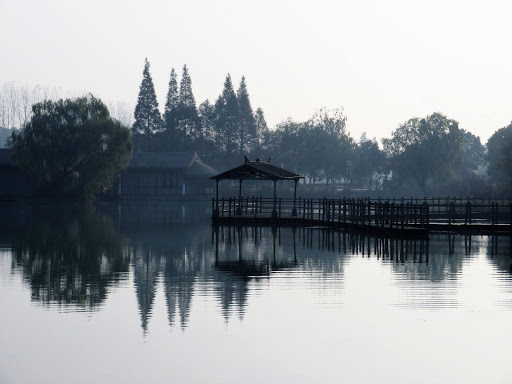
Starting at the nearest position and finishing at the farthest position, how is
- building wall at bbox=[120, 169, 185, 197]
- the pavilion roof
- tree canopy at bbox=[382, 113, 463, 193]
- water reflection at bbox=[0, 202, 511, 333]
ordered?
water reflection at bbox=[0, 202, 511, 333] → the pavilion roof → building wall at bbox=[120, 169, 185, 197] → tree canopy at bbox=[382, 113, 463, 193]

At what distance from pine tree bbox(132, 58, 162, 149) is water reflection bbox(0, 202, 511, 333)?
7772 cm

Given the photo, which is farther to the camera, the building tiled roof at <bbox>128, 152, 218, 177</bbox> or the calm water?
the building tiled roof at <bbox>128, 152, 218, 177</bbox>

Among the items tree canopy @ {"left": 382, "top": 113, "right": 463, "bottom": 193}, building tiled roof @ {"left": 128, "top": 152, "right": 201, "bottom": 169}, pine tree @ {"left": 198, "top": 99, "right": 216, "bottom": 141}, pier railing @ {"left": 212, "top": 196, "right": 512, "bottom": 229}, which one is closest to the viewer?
pier railing @ {"left": 212, "top": 196, "right": 512, "bottom": 229}

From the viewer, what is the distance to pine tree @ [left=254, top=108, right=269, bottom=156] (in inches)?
5130

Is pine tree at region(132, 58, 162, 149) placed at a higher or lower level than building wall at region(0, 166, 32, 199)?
higher

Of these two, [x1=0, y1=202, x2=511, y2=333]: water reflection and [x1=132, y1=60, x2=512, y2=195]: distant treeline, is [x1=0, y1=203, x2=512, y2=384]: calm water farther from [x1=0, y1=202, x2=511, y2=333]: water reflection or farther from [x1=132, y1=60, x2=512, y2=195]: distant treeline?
[x1=132, y1=60, x2=512, y2=195]: distant treeline

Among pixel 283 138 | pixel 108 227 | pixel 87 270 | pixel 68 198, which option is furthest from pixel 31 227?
pixel 283 138

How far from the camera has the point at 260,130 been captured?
5285 inches

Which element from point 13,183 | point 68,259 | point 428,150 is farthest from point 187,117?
point 68,259

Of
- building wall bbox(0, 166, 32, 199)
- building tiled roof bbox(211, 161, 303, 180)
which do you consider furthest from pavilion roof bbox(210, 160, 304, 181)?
building wall bbox(0, 166, 32, 199)

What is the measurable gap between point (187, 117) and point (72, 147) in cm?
3978

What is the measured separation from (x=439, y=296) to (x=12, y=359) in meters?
10.9

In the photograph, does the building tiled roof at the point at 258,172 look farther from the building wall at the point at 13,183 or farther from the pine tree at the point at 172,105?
the pine tree at the point at 172,105

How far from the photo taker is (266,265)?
29.5 m
